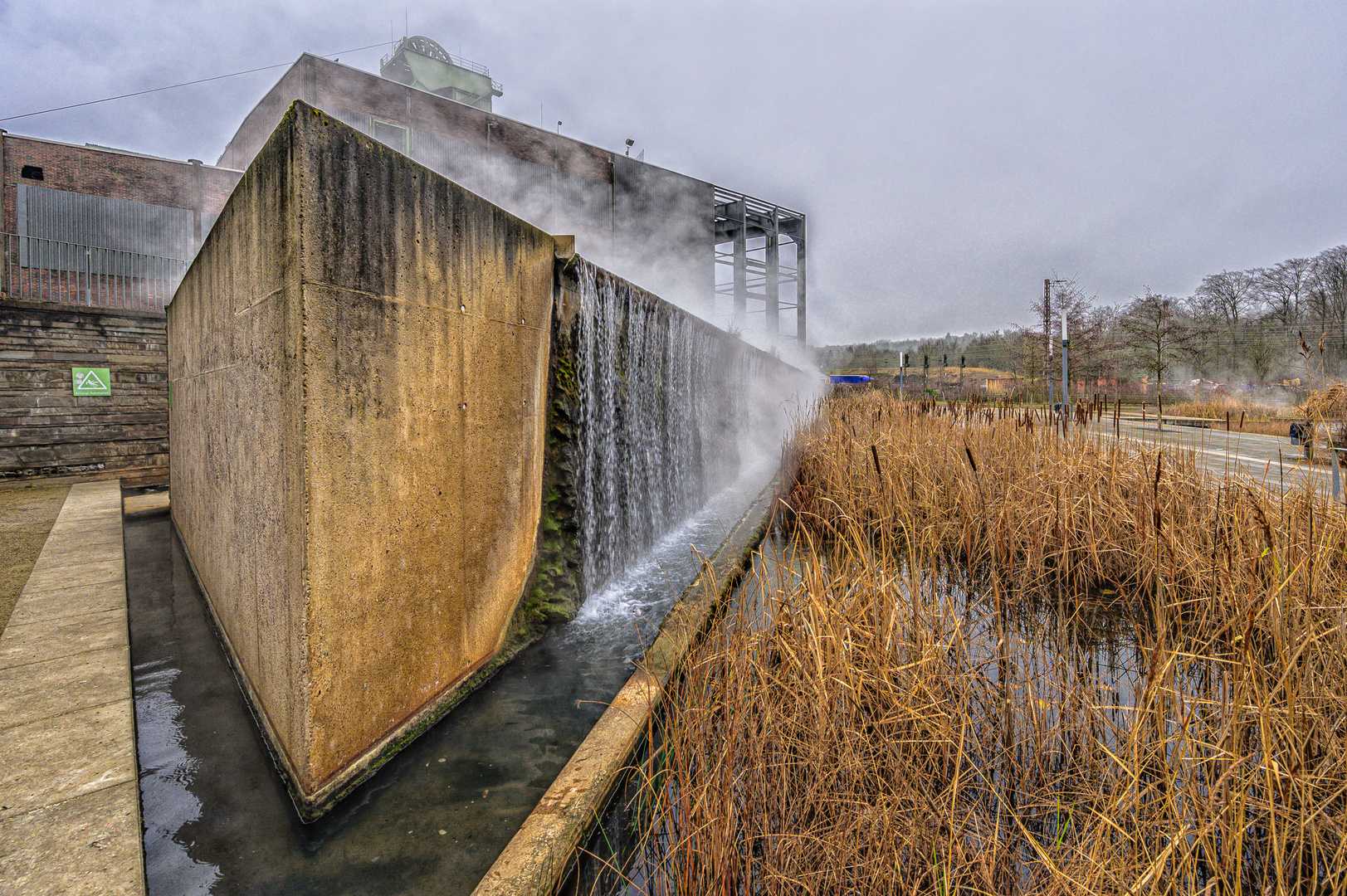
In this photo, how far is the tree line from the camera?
829 inches

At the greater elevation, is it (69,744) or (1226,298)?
(1226,298)

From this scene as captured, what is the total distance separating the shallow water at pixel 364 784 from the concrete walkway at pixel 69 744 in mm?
192

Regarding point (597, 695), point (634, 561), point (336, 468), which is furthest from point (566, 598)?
point (336, 468)

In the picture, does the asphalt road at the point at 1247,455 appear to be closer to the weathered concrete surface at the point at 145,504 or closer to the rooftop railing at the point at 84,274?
the weathered concrete surface at the point at 145,504

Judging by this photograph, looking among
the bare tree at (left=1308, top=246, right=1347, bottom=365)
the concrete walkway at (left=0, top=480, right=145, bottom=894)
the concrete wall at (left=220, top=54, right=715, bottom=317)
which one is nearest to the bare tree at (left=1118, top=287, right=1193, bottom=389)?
the bare tree at (left=1308, top=246, right=1347, bottom=365)

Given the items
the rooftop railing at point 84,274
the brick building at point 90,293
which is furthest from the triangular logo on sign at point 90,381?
the rooftop railing at point 84,274

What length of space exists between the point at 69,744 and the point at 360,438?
1471 mm

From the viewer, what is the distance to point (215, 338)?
11.0 feet

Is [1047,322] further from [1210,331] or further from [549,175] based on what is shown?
[549,175]

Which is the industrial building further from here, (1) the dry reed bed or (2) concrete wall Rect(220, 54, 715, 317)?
(1) the dry reed bed

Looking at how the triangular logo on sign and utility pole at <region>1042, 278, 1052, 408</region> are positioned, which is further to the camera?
utility pole at <region>1042, 278, 1052, 408</region>

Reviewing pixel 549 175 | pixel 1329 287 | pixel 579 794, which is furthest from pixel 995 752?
pixel 1329 287

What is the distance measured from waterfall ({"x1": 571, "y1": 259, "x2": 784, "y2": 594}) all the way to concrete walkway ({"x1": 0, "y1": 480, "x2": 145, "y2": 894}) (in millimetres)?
2297

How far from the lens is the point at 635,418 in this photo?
5363mm
